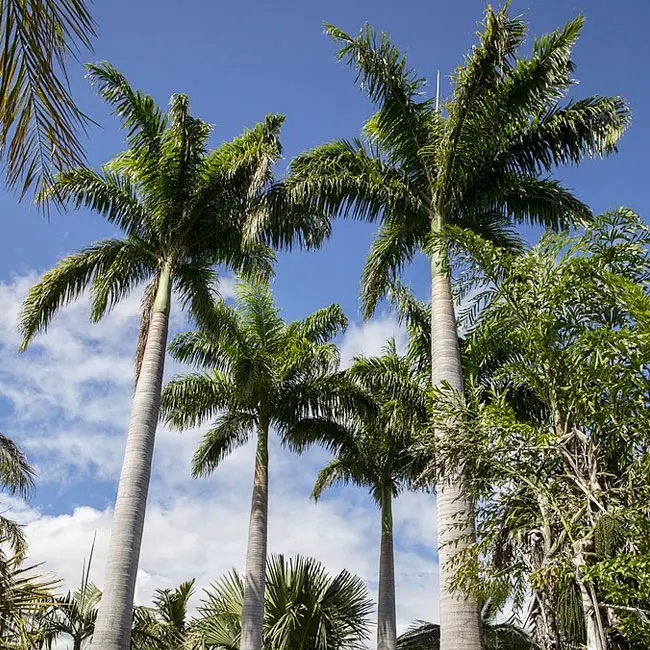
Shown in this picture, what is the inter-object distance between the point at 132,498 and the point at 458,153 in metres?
7.89

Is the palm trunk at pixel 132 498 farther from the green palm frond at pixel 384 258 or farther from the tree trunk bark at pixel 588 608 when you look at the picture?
the tree trunk bark at pixel 588 608

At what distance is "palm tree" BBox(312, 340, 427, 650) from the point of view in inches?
722

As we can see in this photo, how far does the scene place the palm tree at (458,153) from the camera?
470 inches

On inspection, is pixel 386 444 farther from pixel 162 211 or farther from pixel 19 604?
pixel 19 604

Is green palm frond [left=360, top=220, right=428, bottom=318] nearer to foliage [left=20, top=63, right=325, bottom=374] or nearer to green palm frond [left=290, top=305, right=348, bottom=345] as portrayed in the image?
foliage [left=20, top=63, right=325, bottom=374]

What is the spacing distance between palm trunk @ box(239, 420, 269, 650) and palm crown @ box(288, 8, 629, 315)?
6.07m

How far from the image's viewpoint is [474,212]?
43.9 ft

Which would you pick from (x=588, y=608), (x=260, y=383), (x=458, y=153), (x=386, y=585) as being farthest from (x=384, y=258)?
(x=386, y=585)

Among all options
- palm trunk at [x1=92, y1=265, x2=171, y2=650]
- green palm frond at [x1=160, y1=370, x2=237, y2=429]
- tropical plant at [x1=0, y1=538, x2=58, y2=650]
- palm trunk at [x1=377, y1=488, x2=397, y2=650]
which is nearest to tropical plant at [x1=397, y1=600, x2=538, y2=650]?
palm trunk at [x1=377, y1=488, x2=397, y2=650]

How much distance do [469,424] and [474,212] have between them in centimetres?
595

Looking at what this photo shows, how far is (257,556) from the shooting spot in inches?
651

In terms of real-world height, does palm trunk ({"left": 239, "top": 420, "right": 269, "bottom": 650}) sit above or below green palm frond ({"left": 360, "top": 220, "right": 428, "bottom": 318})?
below

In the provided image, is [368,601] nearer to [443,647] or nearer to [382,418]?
[382,418]

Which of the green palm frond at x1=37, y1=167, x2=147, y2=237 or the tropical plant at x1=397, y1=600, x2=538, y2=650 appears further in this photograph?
the tropical plant at x1=397, y1=600, x2=538, y2=650
